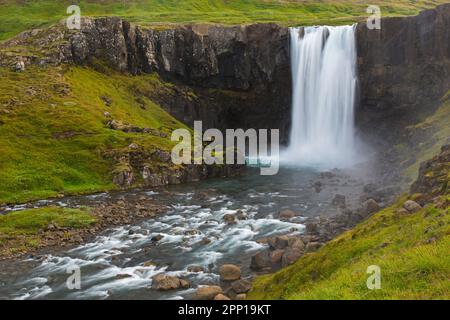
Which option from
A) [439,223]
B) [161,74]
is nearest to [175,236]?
[439,223]

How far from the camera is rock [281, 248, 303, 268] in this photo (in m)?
30.8

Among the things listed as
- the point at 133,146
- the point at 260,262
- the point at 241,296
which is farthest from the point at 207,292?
the point at 133,146

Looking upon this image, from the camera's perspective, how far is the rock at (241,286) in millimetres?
26945

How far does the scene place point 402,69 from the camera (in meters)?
91.7

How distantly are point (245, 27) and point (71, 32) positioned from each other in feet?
117

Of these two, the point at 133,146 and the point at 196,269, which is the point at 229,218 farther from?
the point at 133,146

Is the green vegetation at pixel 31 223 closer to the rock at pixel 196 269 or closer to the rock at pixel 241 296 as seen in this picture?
the rock at pixel 196 269

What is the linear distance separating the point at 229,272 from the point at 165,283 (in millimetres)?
4238

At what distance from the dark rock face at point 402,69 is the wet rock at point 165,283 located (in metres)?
70.3

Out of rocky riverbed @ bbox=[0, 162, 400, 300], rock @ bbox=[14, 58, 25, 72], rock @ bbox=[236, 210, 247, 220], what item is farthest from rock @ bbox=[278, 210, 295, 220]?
rock @ bbox=[14, 58, 25, 72]

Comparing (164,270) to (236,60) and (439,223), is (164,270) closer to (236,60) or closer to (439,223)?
(439,223)

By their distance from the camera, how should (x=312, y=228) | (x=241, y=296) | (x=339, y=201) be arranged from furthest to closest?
(x=339, y=201), (x=312, y=228), (x=241, y=296)

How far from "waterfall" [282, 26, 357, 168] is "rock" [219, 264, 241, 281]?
62262 millimetres

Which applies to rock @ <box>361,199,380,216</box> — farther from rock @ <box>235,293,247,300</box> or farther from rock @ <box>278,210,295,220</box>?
rock @ <box>235,293,247,300</box>
